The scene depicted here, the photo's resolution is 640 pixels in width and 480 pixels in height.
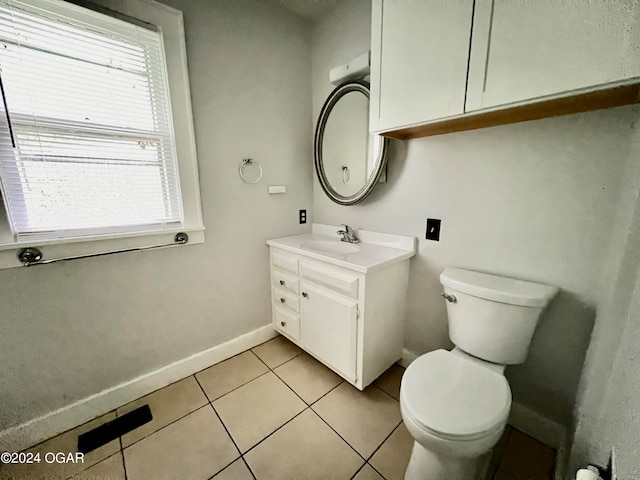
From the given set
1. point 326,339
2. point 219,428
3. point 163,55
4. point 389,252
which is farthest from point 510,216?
point 163,55

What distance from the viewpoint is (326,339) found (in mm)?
1544

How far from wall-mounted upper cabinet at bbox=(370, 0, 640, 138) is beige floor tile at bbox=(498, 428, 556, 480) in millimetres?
1497

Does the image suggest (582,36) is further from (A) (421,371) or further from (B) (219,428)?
(B) (219,428)

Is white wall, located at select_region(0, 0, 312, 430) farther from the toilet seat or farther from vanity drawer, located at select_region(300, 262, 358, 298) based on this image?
the toilet seat

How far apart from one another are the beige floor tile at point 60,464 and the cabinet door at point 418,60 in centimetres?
205

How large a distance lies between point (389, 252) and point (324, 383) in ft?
3.04

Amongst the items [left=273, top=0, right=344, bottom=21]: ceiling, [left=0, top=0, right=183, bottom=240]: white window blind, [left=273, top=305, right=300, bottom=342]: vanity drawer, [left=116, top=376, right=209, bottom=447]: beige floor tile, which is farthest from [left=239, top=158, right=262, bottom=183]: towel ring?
[left=116, top=376, right=209, bottom=447]: beige floor tile

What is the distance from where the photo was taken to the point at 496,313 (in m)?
1.08

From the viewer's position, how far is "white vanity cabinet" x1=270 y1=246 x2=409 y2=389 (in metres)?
1.34

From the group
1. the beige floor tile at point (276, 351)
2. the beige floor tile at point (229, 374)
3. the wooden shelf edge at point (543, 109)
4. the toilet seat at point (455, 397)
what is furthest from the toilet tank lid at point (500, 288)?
the beige floor tile at point (229, 374)

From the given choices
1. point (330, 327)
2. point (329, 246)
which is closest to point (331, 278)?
point (330, 327)

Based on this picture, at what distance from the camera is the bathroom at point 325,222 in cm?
94

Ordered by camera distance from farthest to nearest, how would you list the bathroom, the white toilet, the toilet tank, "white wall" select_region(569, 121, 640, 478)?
the toilet tank
the bathroom
the white toilet
"white wall" select_region(569, 121, 640, 478)

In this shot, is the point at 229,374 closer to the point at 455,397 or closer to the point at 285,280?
the point at 285,280
